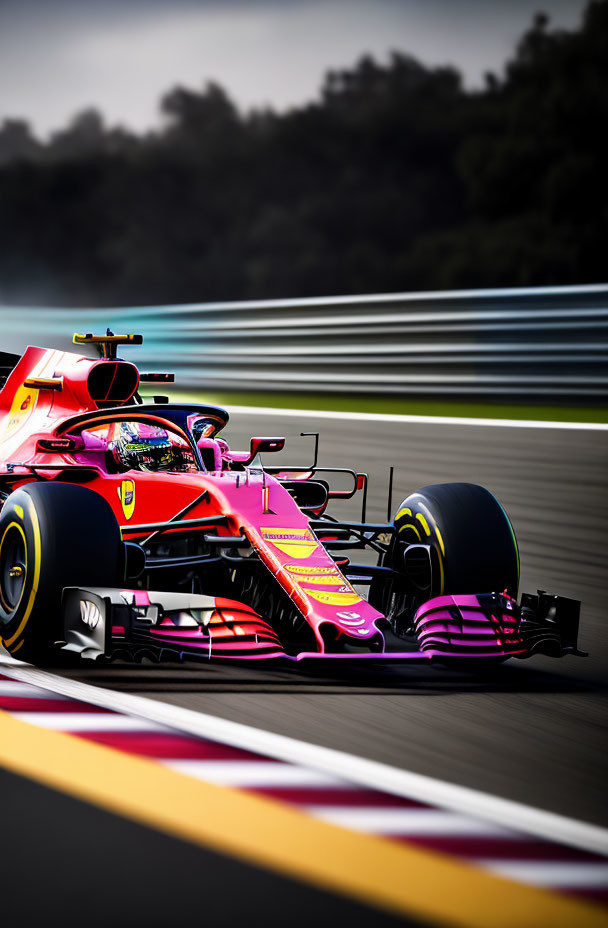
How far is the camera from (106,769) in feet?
14.6

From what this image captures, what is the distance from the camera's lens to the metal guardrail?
33.7 ft

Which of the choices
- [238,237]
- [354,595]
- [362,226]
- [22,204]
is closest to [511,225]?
[362,226]

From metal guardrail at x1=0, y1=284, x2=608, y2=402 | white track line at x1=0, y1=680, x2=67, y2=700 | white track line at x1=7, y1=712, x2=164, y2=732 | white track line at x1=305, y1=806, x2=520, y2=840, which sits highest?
metal guardrail at x1=0, y1=284, x2=608, y2=402

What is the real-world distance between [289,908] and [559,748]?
1.96 metres

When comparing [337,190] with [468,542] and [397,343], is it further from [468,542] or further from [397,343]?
[468,542]

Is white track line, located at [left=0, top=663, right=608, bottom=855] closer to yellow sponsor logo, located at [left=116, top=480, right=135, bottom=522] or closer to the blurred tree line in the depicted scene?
yellow sponsor logo, located at [left=116, top=480, right=135, bottom=522]

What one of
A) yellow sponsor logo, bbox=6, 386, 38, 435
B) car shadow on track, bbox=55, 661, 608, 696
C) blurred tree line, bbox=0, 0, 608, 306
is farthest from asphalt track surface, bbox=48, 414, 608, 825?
blurred tree line, bbox=0, 0, 608, 306

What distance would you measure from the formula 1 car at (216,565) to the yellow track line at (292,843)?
4.16 feet

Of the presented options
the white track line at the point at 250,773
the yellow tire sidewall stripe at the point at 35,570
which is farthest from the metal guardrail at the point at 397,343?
the white track line at the point at 250,773

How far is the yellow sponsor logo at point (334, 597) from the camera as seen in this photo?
609 centimetres

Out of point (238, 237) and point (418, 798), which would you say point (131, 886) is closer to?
point (418, 798)

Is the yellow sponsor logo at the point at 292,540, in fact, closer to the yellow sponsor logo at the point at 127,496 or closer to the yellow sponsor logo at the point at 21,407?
the yellow sponsor logo at the point at 127,496

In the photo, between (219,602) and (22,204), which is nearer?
(219,602)

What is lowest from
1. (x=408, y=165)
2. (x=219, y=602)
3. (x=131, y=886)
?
(x=131, y=886)
